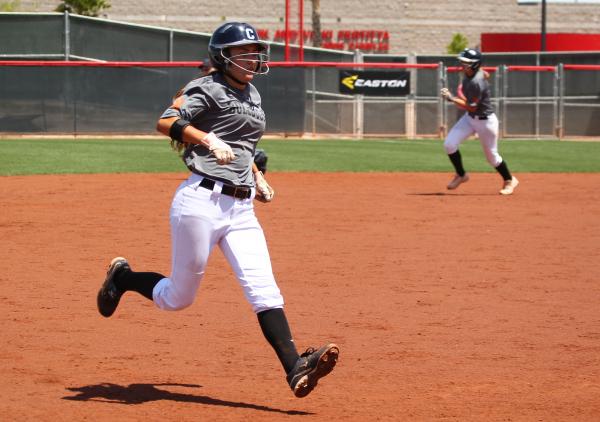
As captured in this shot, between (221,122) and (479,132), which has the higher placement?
(221,122)

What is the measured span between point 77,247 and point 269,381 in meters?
5.37

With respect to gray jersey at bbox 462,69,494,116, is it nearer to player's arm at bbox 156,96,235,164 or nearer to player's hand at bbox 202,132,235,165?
player's arm at bbox 156,96,235,164

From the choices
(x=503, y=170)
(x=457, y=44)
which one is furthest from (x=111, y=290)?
(x=457, y=44)

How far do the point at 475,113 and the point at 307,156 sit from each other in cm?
799

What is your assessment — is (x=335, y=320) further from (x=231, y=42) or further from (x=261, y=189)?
(x=231, y=42)

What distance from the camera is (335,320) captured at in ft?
26.4

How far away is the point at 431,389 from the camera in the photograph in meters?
6.20

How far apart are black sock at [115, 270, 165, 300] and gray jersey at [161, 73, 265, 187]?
0.84 metres

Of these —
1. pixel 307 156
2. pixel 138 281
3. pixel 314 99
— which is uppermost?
pixel 138 281

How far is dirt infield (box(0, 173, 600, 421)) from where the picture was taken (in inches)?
234

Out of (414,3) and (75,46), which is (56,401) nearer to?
(75,46)

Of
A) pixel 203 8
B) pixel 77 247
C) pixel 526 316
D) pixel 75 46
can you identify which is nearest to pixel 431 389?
pixel 526 316

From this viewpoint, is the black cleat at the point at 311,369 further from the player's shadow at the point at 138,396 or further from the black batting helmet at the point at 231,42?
the black batting helmet at the point at 231,42

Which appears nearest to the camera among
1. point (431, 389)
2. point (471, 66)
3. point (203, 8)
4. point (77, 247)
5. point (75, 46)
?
point (431, 389)
